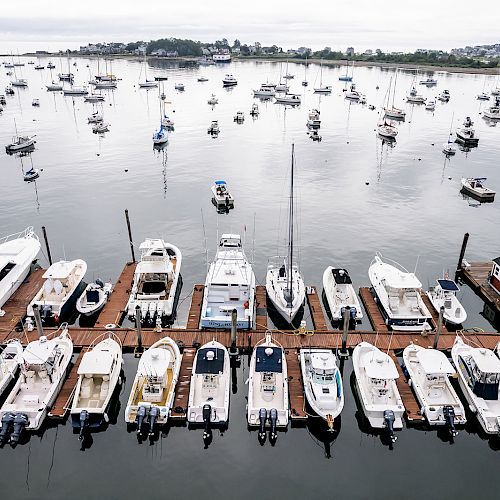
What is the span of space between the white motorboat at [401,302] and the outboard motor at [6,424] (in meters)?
24.3

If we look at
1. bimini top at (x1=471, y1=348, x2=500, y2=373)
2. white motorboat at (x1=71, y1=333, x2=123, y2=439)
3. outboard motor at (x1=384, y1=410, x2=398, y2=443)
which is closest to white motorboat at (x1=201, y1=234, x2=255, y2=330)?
white motorboat at (x1=71, y1=333, x2=123, y2=439)

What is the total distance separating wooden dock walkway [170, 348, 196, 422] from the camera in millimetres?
23562

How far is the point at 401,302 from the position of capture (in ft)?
A: 109

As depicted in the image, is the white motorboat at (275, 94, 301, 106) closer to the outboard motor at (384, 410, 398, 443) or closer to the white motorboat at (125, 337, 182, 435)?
the white motorboat at (125, 337, 182, 435)

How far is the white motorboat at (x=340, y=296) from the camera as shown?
107 feet

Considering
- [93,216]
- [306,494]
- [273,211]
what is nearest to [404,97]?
[273,211]

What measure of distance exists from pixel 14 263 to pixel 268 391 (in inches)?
963

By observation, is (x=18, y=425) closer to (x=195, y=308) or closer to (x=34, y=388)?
(x=34, y=388)

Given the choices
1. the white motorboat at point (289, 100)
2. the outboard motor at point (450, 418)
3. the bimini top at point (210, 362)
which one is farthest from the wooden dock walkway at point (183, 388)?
the white motorboat at point (289, 100)

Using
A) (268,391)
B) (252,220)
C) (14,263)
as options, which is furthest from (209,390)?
(252,220)

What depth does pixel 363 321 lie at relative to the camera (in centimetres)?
3400

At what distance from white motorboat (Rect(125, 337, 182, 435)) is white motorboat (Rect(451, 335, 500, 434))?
16.8 meters

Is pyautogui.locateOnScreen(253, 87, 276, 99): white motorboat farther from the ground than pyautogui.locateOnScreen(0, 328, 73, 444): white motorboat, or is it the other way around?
pyautogui.locateOnScreen(0, 328, 73, 444): white motorboat

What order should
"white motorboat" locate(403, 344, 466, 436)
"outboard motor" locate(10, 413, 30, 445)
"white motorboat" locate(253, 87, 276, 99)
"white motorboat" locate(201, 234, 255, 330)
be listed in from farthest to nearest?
"white motorboat" locate(253, 87, 276, 99) → "white motorboat" locate(201, 234, 255, 330) → "white motorboat" locate(403, 344, 466, 436) → "outboard motor" locate(10, 413, 30, 445)
